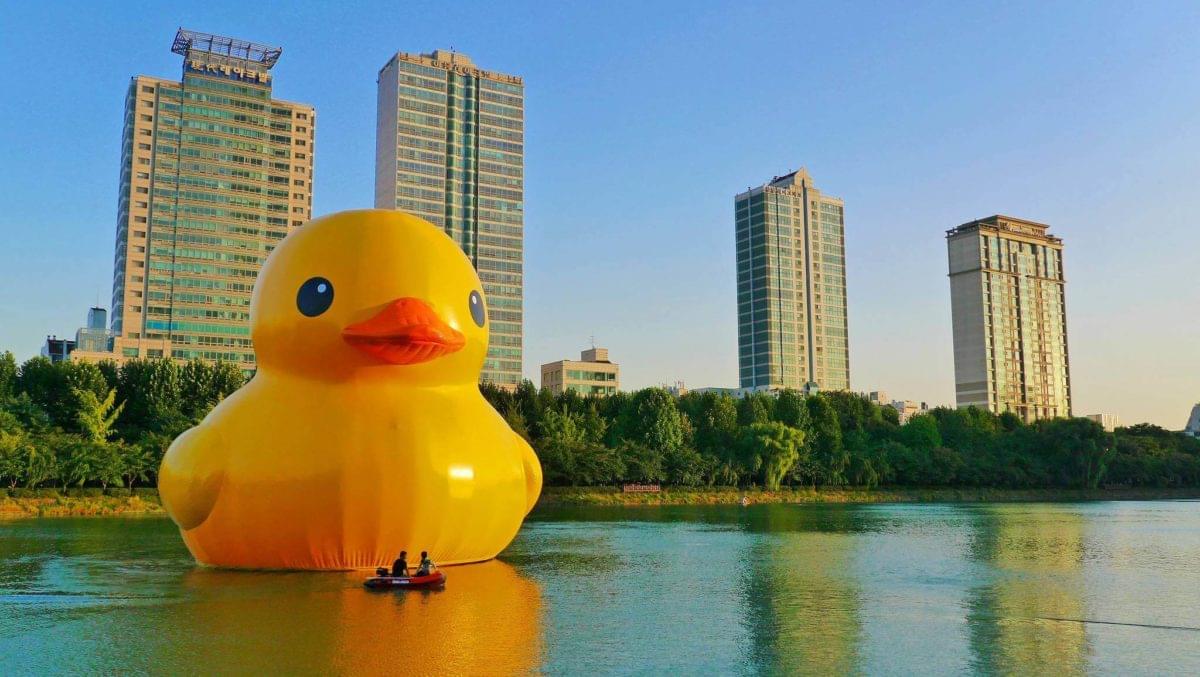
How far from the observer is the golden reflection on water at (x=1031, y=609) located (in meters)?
12.0

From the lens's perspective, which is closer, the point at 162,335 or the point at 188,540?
the point at 188,540

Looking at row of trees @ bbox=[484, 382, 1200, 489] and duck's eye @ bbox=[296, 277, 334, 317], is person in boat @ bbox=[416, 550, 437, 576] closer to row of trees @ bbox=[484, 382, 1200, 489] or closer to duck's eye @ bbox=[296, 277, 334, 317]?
duck's eye @ bbox=[296, 277, 334, 317]

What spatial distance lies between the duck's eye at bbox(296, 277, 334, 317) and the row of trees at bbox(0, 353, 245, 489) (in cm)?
3862

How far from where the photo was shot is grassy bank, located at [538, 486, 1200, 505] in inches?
2699

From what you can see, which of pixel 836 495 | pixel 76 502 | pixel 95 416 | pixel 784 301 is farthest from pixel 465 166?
pixel 76 502

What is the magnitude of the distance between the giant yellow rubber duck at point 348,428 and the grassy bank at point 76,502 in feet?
118

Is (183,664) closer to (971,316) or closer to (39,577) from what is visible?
(39,577)

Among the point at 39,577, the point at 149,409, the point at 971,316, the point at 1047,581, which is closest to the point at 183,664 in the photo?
the point at 39,577

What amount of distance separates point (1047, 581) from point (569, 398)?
64909 mm

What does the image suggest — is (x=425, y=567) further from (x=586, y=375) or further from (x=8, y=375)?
(x=586, y=375)

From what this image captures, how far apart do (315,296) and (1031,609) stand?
14059 mm

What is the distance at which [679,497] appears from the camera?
72938mm

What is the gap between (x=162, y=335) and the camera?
133000mm

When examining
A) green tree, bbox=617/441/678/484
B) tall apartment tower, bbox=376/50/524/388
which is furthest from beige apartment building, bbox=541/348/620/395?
green tree, bbox=617/441/678/484
